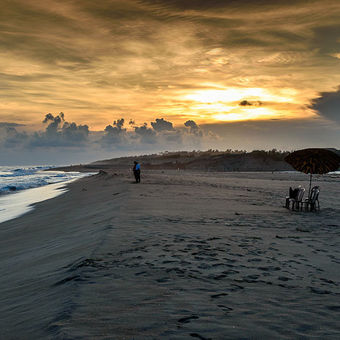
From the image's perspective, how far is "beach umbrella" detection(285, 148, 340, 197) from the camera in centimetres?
1436

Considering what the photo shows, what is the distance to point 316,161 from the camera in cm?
1465

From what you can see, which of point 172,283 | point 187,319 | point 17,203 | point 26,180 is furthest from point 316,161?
point 26,180

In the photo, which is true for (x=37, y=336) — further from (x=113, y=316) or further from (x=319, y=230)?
(x=319, y=230)

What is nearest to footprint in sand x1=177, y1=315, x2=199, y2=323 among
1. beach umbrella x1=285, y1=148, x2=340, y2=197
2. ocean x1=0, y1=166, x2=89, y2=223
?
beach umbrella x1=285, y1=148, x2=340, y2=197

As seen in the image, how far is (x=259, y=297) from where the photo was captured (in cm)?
439

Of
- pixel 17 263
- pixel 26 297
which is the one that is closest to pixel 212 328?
pixel 26 297

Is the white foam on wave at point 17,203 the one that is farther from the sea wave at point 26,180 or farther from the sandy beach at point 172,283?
the sandy beach at point 172,283

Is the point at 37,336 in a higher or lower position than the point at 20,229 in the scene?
higher

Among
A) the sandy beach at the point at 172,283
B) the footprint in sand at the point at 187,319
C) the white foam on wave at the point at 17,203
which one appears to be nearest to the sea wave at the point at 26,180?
the white foam on wave at the point at 17,203

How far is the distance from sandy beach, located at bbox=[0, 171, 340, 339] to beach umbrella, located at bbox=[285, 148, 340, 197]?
5752mm

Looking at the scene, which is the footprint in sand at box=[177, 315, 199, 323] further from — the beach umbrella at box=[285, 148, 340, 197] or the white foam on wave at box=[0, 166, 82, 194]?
the white foam on wave at box=[0, 166, 82, 194]

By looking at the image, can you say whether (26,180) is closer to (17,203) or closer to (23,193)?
(23,193)

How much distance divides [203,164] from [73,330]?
71356mm

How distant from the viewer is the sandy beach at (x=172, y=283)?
11.6 feet
